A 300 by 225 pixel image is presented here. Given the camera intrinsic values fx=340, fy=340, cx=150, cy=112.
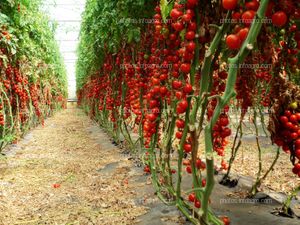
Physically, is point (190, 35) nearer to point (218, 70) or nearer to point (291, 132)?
point (218, 70)

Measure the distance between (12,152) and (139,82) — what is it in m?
3.56

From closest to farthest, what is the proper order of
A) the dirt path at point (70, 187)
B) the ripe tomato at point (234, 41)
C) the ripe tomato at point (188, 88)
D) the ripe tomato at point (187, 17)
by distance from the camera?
1. the ripe tomato at point (234, 41)
2. the ripe tomato at point (187, 17)
3. the ripe tomato at point (188, 88)
4. the dirt path at point (70, 187)

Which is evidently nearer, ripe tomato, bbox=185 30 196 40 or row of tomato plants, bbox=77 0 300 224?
row of tomato plants, bbox=77 0 300 224

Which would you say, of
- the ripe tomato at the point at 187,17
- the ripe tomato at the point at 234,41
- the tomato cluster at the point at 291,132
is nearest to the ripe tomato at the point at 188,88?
the ripe tomato at the point at 187,17

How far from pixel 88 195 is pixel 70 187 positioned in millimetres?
441

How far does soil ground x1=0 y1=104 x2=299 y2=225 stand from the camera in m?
2.68

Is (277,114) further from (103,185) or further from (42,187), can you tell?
(42,187)

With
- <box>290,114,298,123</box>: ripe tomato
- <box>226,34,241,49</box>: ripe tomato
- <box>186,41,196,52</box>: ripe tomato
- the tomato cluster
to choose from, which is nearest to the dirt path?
the tomato cluster

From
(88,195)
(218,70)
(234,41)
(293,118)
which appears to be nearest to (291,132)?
(293,118)

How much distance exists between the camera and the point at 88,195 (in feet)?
11.5

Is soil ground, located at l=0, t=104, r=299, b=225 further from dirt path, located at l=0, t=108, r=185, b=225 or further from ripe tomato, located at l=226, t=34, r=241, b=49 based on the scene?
ripe tomato, located at l=226, t=34, r=241, b=49

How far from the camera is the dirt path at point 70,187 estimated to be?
2918 millimetres

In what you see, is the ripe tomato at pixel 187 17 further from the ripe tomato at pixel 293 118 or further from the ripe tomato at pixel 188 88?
the ripe tomato at pixel 293 118

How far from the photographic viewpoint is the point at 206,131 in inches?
52.8
